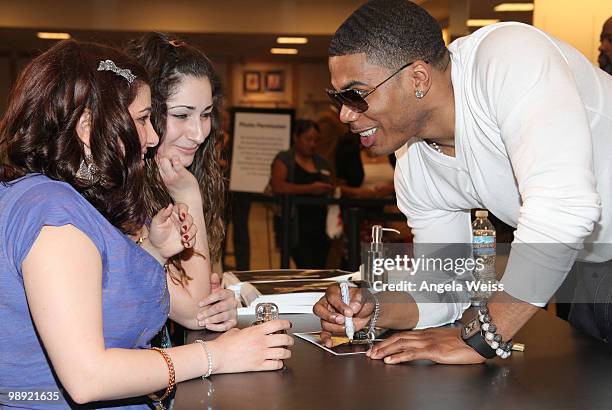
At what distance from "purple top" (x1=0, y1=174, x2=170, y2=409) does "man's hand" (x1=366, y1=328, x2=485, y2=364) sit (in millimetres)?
502

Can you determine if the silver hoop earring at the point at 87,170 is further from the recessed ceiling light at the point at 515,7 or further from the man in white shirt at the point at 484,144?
the recessed ceiling light at the point at 515,7

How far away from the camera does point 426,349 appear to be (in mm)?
1622

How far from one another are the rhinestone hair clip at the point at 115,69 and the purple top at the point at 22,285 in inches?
10.0

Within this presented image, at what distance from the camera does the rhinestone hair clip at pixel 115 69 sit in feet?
5.25

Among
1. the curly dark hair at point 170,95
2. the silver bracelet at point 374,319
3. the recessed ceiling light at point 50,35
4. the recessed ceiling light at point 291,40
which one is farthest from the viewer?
the recessed ceiling light at point 291,40

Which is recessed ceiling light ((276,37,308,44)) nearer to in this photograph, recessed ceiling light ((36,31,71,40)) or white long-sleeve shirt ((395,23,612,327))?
recessed ceiling light ((36,31,71,40))

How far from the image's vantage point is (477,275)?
2.03 metres

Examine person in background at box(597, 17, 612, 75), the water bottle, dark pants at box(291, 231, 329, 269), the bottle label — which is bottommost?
dark pants at box(291, 231, 329, 269)

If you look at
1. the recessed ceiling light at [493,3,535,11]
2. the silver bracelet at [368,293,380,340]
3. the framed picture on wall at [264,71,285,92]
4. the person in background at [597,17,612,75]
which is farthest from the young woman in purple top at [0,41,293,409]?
the framed picture on wall at [264,71,285,92]

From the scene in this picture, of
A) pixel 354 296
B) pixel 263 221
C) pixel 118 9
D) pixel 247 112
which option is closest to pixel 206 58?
pixel 354 296

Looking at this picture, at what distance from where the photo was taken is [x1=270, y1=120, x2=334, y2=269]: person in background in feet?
22.0

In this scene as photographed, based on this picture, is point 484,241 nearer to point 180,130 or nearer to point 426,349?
point 426,349

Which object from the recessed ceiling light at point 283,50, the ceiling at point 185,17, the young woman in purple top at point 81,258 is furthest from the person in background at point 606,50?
the recessed ceiling light at point 283,50

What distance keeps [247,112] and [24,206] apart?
6225mm
